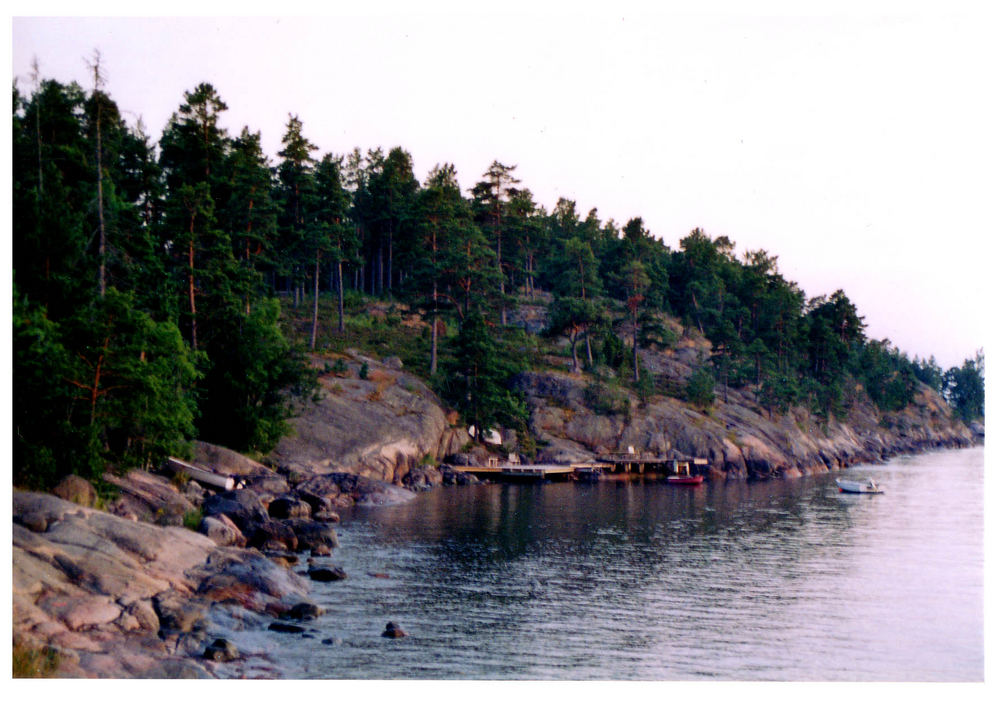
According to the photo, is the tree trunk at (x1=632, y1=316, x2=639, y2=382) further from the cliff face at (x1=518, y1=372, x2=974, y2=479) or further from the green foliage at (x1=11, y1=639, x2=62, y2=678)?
the green foliage at (x1=11, y1=639, x2=62, y2=678)

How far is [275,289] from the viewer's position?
92.7 m

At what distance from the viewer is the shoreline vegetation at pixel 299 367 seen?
24703 mm

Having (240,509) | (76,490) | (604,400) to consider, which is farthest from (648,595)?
(604,400)

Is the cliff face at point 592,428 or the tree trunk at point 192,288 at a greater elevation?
the tree trunk at point 192,288

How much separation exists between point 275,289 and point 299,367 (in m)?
40.4

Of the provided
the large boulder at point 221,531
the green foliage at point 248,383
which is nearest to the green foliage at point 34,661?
the large boulder at point 221,531

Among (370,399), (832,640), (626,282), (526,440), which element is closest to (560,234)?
(626,282)

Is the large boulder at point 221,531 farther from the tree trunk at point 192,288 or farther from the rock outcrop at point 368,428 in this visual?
the tree trunk at point 192,288

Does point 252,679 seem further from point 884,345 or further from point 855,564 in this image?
point 884,345

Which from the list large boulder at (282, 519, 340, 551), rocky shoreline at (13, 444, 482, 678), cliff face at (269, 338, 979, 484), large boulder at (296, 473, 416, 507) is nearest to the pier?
cliff face at (269, 338, 979, 484)

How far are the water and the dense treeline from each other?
11.3 metres

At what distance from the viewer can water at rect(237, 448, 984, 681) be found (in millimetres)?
21469

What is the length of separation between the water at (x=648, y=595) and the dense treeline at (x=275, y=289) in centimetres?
1133

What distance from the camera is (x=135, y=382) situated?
30906 mm
